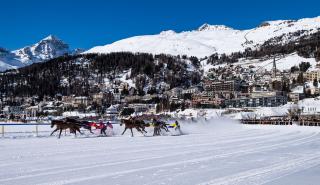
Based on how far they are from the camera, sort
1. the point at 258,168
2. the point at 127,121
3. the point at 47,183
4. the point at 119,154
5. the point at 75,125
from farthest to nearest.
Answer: the point at 127,121
the point at 75,125
the point at 119,154
the point at 258,168
the point at 47,183

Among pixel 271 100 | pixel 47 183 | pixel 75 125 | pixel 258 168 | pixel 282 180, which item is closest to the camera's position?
pixel 47 183

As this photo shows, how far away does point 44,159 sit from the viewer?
13.4 m

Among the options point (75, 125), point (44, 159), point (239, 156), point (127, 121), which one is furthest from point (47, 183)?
point (127, 121)

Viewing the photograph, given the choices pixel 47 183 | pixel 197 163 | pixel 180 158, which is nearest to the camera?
pixel 47 183

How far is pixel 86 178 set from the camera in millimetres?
10039

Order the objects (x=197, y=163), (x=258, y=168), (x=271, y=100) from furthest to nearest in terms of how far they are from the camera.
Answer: (x=271, y=100) → (x=197, y=163) → (x=258, y=168)

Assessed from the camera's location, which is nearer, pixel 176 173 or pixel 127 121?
pixel 176 173

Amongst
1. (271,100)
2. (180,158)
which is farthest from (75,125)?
(271,100)

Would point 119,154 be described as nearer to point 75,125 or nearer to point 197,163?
point 197,163

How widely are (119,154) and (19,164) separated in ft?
12.1

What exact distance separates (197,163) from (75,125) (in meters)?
15.5

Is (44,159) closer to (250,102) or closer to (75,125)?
(75,125)

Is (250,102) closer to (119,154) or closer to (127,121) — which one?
(127,121)

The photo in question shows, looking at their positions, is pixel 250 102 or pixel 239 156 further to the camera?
pixel 250 102
